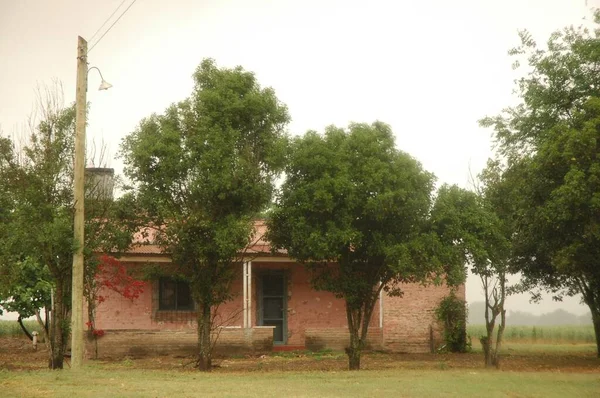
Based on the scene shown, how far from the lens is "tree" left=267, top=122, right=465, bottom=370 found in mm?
17234

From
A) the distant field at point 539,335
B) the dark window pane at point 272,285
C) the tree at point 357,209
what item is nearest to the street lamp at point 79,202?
the tree at point 357,209

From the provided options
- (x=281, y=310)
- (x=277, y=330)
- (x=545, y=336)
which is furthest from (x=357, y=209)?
(x=545, y=336)

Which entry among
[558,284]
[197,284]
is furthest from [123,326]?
[558,284]

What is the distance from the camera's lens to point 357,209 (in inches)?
700

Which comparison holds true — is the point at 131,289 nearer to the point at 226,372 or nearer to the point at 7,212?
the point at 7,212

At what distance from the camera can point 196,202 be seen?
17.8 m

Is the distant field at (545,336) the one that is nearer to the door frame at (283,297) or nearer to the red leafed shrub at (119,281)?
the door frame at (283,297)

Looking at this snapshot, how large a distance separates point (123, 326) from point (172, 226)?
930 centimetres

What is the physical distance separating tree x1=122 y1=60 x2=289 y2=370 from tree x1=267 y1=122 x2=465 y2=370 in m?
0.78

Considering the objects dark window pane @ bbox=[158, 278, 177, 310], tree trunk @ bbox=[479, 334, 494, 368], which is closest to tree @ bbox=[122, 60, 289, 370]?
tree trunk @ bbox=[479, 334, 494, 368]

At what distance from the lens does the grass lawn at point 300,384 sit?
42.5 ft

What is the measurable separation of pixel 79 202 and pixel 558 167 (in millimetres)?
11594

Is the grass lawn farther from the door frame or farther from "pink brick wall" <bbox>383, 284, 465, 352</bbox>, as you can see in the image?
the door frame

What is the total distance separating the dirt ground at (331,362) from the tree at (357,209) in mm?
2477
